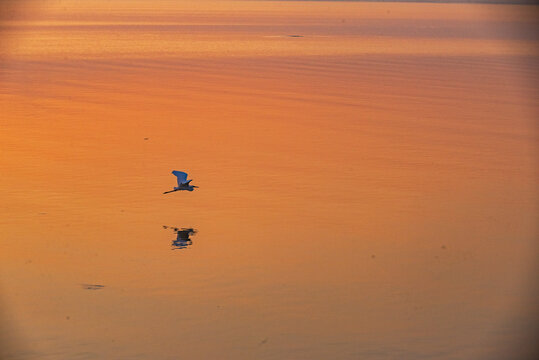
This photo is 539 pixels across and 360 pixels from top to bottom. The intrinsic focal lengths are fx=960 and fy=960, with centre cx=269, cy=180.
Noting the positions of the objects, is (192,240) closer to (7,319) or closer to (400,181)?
(7,319)

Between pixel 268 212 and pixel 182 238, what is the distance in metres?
1.84

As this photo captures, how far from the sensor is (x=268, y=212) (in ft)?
51.4

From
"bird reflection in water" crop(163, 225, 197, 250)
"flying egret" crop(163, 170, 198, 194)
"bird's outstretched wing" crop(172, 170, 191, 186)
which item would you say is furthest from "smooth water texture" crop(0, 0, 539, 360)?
"bird's outstretched wing" crop(172, 170, 191, 186)

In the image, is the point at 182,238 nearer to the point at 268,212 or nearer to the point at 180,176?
the point at 268,212

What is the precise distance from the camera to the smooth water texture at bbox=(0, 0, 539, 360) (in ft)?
38.8

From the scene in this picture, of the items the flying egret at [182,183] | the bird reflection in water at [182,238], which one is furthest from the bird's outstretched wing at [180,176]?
the bird reflection in water at [182,238]

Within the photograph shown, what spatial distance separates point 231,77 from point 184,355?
1810 cm

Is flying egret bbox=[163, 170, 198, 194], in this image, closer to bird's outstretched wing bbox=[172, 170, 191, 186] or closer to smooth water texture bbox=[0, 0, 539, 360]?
bird's outstretched wing bbox=[172, 170, 191, 186]

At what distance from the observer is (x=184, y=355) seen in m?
11.2

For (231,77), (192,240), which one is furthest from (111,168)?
(231,77)

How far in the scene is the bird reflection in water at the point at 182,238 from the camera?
46.2ft

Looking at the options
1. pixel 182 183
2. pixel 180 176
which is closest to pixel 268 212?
pixel 182 183

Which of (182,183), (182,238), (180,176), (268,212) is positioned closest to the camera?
(182,238)

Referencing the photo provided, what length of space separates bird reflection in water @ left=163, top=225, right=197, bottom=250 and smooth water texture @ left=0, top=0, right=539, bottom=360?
0.16 ft
